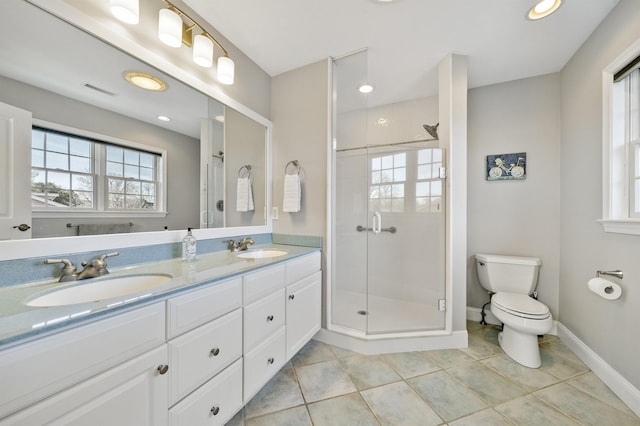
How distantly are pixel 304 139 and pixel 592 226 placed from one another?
230cm

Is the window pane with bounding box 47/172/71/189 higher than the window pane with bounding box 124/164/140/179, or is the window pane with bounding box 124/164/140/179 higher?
the window pane with bounding box 124/164/140/179

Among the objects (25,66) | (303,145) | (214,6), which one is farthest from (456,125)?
(25,66)

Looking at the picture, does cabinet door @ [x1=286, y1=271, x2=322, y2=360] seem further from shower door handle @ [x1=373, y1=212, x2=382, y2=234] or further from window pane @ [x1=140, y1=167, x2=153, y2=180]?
window pane @ [x1=140, y1=167, x2=153, y2=180]

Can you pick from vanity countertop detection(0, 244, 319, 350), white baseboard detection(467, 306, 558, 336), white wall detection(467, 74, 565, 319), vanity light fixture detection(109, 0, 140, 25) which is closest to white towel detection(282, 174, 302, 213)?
vanity countertop detection(0, 244, 319, 350)

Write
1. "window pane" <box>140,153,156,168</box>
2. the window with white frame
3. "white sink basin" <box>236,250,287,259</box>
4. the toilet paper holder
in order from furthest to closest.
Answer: "white sink basin" <box>236,250,287,259</box>
the toilet paper holder
"window pane" <box>140,153,156,168</box>
the window with white frame

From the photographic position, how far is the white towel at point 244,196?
1887mm

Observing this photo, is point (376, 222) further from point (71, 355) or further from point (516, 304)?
point (71, 355)

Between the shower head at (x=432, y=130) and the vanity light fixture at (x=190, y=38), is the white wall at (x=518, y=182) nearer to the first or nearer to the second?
the shower head at (x=432, y=130)

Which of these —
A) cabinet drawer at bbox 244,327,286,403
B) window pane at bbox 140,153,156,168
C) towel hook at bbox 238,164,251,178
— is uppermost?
towel hook at bbox 238,164,251,178

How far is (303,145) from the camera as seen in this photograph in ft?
6.75

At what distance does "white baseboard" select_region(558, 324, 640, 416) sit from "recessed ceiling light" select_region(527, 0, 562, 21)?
7.59 ft

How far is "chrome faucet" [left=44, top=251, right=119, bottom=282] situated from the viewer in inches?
36.8

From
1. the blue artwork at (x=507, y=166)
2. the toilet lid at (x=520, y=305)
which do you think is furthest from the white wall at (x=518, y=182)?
the toilet lid at (x=520, y=305)

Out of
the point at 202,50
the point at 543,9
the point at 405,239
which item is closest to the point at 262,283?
the point at 202,50
